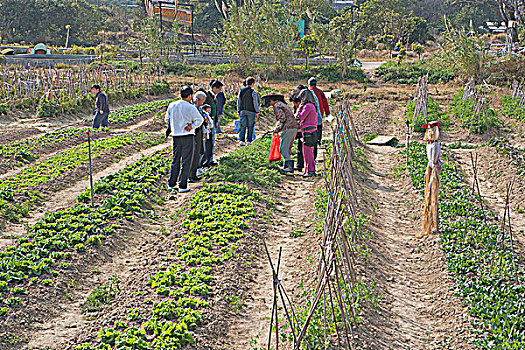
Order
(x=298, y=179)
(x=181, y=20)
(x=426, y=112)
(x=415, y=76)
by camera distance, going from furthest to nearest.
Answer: (x=181, y=20), (x=415, y=76), (x=426, y=112), (x=298, y=179)

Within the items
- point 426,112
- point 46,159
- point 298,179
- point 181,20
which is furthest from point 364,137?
point 181,20

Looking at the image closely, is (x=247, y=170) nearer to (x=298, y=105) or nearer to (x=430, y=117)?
(x=298, y=105)

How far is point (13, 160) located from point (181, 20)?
167 ft

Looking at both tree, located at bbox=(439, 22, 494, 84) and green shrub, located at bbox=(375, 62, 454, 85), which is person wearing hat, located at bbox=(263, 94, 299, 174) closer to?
tree, located at bbox=(439, 22, 494, 84)

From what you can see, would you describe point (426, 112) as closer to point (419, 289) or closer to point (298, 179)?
point (298, 179)

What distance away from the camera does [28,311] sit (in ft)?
20.5

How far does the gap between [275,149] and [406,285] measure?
5765 millimetres

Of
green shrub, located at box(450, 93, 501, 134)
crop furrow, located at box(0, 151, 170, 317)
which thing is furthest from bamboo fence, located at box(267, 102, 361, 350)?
green shrub, located at box(450, 93, 501, 134)

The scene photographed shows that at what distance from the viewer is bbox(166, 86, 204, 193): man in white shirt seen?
10.4m

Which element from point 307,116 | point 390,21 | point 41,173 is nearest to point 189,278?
point 307,116

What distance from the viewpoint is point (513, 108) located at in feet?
68.3

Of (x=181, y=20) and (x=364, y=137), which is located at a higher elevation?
(x=181, y=20)

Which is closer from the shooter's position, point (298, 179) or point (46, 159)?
point (298, 179)

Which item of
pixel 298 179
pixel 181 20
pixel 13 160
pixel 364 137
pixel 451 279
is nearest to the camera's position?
pixel 451 279
